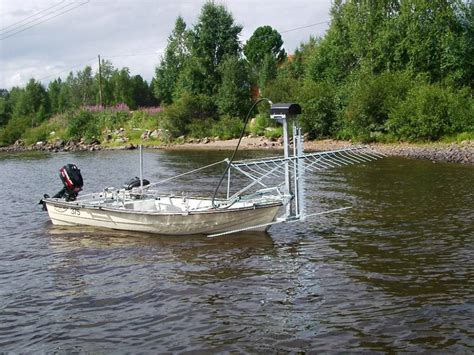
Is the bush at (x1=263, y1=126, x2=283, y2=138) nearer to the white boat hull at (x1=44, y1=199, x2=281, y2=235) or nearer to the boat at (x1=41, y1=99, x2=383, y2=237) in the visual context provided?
the boat at (x1=41, y1=99, x2=383, y2=237)

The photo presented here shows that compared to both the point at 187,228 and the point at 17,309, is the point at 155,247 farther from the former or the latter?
the point at 17,309

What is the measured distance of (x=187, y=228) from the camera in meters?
18.0

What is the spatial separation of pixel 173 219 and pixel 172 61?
7328 cm

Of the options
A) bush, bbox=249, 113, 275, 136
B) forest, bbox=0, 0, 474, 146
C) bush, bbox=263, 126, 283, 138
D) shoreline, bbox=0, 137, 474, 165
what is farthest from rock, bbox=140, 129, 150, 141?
bush, bbox=263, 126, 283, 138

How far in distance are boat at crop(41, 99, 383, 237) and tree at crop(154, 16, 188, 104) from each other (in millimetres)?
67521

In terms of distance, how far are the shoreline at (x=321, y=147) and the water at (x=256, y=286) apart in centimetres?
1519

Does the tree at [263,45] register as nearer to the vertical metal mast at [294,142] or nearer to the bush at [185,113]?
the bush at [185,113]

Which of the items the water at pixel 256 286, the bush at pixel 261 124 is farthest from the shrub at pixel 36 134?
the water at pixel 256 286

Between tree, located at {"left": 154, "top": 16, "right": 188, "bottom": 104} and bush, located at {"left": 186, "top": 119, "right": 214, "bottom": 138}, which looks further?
tree, located at {"left": 154, "top": 16, "right": 188, "bottom": 104}

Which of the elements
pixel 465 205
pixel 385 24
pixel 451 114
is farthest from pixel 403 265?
pixel 385 24

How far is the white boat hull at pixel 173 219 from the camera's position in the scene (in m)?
17.3

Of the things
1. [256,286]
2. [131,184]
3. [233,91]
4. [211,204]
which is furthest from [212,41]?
[256,286]

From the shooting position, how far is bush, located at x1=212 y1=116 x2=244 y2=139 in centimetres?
6412

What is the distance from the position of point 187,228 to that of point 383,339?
9334mm
